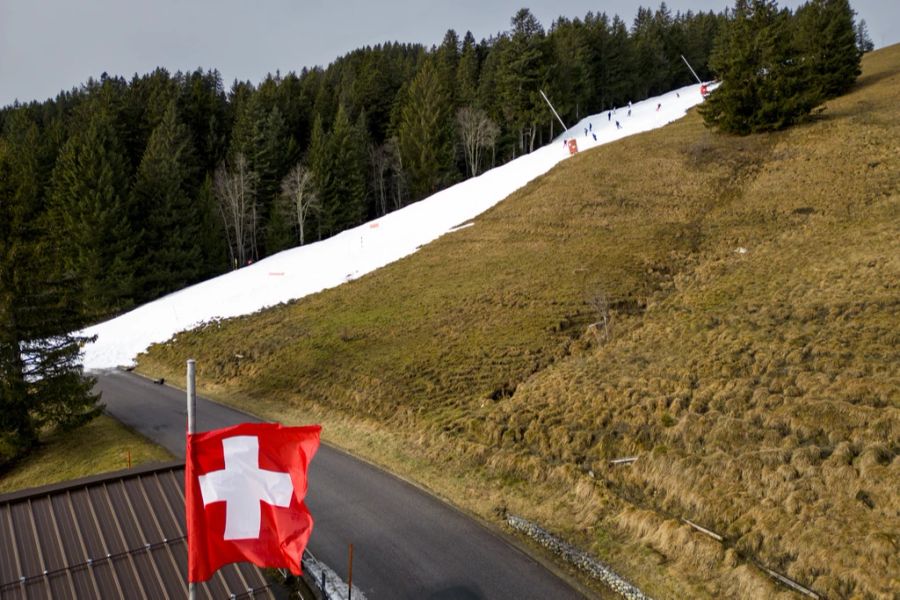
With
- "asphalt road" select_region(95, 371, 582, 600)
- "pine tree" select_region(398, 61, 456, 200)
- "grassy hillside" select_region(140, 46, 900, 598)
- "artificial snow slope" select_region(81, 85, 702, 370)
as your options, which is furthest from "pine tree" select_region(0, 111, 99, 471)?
"pine tree" select_region(398, 61, 456, 200)

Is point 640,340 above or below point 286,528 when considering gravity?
below

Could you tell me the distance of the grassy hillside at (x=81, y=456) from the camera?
1729cm

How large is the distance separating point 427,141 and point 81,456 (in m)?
56.0

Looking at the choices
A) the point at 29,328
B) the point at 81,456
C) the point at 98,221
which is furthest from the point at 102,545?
the point at 98,221

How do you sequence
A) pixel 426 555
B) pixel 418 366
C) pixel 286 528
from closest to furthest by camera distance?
1. pixel 286 528
2. pixel 426 555
3. pixel 418 366

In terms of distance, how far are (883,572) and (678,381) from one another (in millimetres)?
7882

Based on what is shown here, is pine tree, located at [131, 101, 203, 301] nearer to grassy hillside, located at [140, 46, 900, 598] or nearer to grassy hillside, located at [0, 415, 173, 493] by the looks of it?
grassy hillside, located at [140, 46, 900, 598]

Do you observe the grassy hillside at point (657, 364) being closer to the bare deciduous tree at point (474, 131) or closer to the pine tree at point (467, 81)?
the bare deciduous tree at point (474, 131)

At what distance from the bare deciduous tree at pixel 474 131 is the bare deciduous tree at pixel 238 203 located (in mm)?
25914

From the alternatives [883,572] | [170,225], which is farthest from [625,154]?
[883,572]

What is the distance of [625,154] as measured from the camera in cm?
4822

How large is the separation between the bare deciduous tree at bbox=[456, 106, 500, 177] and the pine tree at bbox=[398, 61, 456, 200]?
1.75m

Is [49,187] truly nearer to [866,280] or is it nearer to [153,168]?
[153,168]

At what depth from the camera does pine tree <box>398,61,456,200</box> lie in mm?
68250
